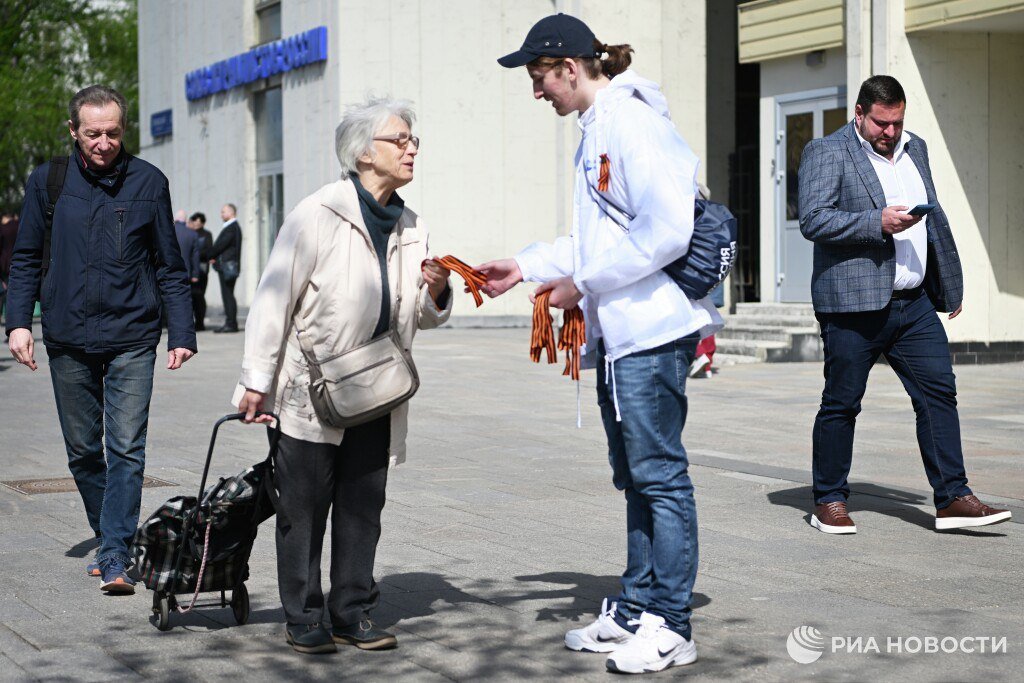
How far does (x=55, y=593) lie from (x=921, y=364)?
12.5 ft

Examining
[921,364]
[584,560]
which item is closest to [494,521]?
[584,560]

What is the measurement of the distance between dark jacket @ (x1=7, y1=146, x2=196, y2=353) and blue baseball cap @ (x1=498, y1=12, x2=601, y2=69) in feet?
6.24

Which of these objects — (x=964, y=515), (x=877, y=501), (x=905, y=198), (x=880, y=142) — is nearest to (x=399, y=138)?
(x=880, y=142)

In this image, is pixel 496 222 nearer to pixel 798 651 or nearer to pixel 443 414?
pixel 443 414

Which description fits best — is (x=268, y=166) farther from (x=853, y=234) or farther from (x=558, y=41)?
(x=558, y=41)

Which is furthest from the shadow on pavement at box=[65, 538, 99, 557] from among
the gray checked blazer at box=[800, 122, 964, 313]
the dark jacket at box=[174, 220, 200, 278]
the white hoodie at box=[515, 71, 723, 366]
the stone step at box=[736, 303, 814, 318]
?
the dark jacket at box=[174, 220, 200, 278]

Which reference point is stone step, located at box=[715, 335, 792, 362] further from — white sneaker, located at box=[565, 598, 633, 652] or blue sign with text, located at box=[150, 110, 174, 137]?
blue sign with text, located at box=[150, 110, 174, 137]

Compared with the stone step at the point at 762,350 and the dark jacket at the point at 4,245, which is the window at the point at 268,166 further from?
the stone step at the point at 762,350

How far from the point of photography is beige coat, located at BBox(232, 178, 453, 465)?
15.4ft

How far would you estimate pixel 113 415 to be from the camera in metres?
5.86

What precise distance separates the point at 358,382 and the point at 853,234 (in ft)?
9.17

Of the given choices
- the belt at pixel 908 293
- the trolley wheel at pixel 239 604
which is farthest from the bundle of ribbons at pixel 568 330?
the belt at pixel 908 293

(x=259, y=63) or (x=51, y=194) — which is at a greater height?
(x=259, y=63)

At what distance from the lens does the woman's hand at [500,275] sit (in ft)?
15.1
